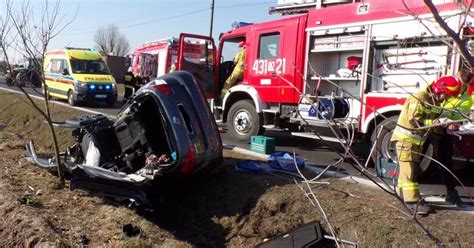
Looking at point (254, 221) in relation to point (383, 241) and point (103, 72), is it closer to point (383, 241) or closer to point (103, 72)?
point (383, 241)

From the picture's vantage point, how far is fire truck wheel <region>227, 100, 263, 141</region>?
9328 mm

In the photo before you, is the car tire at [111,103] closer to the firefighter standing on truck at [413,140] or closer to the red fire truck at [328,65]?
the red fire truck at [328,65]

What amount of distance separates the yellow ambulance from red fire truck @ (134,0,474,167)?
7.57 meters

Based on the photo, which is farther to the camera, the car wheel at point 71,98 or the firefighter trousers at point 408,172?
the car wheel at point 71,98

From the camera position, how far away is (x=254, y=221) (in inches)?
204

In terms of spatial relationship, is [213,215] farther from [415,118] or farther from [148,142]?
[415,118]

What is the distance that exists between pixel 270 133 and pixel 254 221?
6.30 metres

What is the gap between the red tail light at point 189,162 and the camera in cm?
523

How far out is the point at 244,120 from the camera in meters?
9.54

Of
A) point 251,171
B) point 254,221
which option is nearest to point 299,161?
point 251,171

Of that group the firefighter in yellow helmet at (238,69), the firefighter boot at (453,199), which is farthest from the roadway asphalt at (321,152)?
the firefighter in yellow helmet at (238,69)

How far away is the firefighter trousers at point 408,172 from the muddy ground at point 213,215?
19 cm

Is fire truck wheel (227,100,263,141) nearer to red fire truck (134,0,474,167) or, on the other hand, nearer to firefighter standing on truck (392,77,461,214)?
red fire truck (134,0,474,167)

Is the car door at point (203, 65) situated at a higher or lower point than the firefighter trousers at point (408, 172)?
higher
